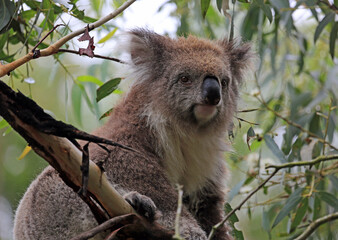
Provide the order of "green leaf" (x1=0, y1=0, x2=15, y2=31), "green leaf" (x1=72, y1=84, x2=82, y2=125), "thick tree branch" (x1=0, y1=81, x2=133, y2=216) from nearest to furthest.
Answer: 1. "thick tree branch" (x1=0, y1=81, x2=133, y2=216)
2. "green leaf" (x1=0, y1=0, x2=15, y2=31)
3. "green leaf" (x1=72, y1=84, x2=82, y2=125)

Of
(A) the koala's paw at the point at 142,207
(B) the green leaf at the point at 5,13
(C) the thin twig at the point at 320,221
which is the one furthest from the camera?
(B) the green leaf at the point at 5,13

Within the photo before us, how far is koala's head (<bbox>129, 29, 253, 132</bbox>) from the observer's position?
2.55m

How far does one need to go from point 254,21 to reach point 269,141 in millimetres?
1060

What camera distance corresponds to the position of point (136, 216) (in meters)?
1.93

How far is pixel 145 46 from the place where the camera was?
9.26 feet

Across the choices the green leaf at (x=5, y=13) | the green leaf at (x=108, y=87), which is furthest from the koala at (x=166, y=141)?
the green leaf at (x=5, y=13)

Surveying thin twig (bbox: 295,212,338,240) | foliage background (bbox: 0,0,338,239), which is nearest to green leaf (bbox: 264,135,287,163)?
foliage background (bbox: 0,0,338,239)

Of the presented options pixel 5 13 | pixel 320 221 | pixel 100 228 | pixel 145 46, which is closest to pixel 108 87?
pixel 145 46

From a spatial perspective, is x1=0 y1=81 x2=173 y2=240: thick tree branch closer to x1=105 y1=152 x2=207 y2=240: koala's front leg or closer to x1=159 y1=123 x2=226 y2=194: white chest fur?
x1=105 y1=152 x2=207 y2=240: koala's front leg

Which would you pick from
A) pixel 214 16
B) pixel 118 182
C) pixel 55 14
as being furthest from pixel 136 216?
pixel 214 16

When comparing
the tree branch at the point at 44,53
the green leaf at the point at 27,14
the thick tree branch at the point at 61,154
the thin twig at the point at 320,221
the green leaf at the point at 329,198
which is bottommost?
the thin twig at the point at 320,221

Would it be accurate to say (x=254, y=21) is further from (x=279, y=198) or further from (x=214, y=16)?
(x=279, y=198)

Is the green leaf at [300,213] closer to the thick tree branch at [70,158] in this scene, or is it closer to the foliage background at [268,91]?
the foliage background at [268,91]

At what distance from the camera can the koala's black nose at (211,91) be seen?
2443 millimetres
